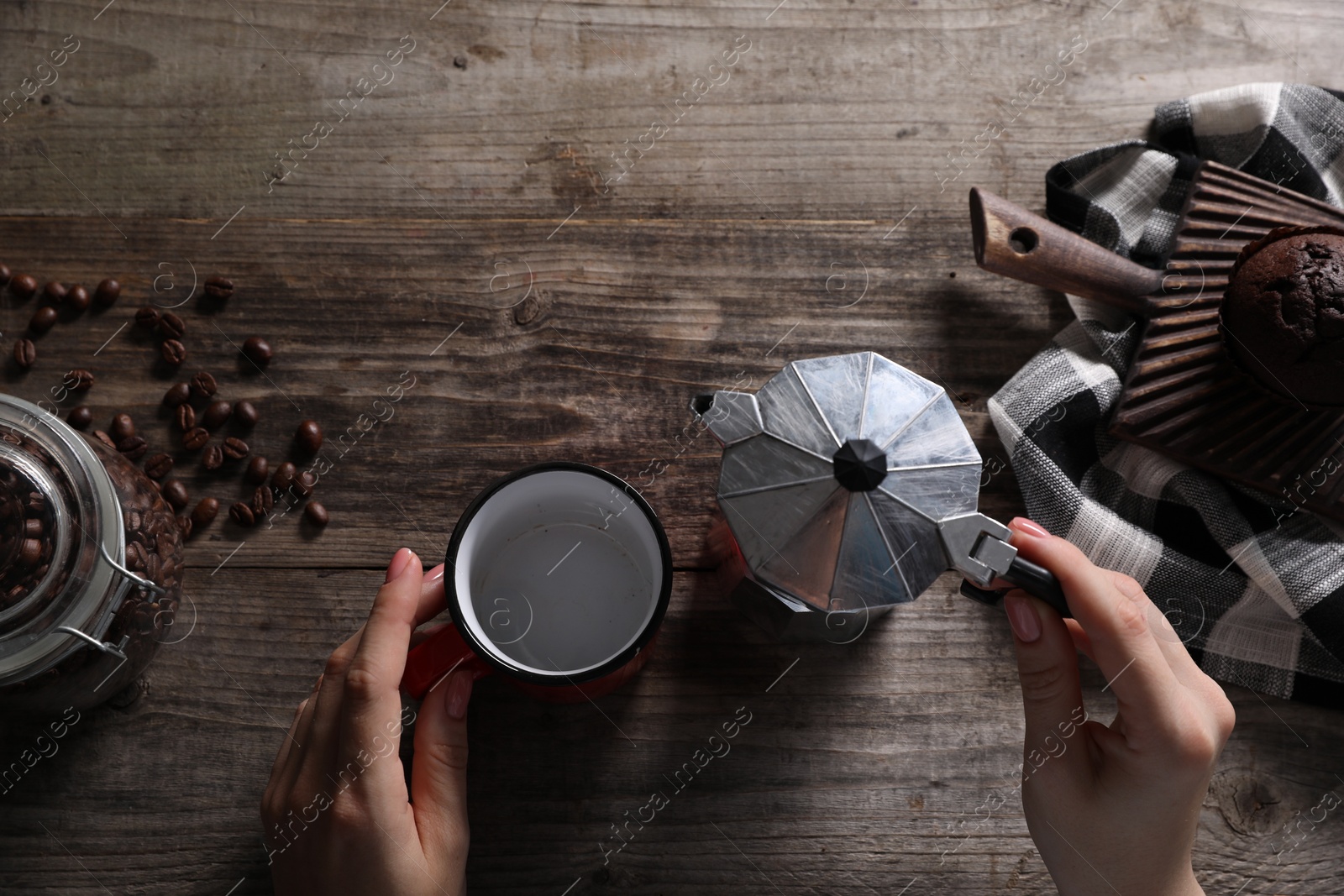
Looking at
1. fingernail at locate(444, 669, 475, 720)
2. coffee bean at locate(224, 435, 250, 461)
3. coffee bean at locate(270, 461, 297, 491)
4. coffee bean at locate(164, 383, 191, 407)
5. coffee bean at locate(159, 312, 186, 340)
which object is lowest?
fingernail at locate(444, 669, 475, 720)

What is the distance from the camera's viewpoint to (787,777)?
67cm

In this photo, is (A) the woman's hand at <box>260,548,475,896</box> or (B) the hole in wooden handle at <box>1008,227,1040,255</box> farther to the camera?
(B) the hole in wooden handle at <box>1008,227,1040,255</box>

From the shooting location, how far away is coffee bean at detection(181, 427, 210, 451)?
2.26 feet

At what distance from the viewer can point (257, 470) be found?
685 mm

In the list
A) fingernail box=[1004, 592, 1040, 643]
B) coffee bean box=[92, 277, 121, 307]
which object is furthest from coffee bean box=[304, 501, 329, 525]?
fingernail box=[1004, 592, 1040, 643]

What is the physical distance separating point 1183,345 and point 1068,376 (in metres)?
0.09

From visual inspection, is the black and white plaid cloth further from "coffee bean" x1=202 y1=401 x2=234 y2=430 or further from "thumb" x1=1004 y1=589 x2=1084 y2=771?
"coffee bean" x1=202 y1=401 x2=234 y2=430

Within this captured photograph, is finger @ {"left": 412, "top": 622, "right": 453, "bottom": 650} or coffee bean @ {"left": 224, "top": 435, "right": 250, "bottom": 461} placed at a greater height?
coffee bean @ {"left": 224, "top": 435, "right": 250, "bottom": 461}

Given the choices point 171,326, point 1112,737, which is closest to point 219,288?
point 171,326

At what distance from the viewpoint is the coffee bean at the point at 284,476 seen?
0.68 m

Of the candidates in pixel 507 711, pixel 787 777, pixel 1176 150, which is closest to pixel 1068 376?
pixel 1176 150

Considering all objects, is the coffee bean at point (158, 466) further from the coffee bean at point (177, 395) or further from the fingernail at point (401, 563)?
the fingernail at point (401, 563)

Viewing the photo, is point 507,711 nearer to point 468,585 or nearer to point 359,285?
point 468,585

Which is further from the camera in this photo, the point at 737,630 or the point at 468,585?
the point at 737,630
